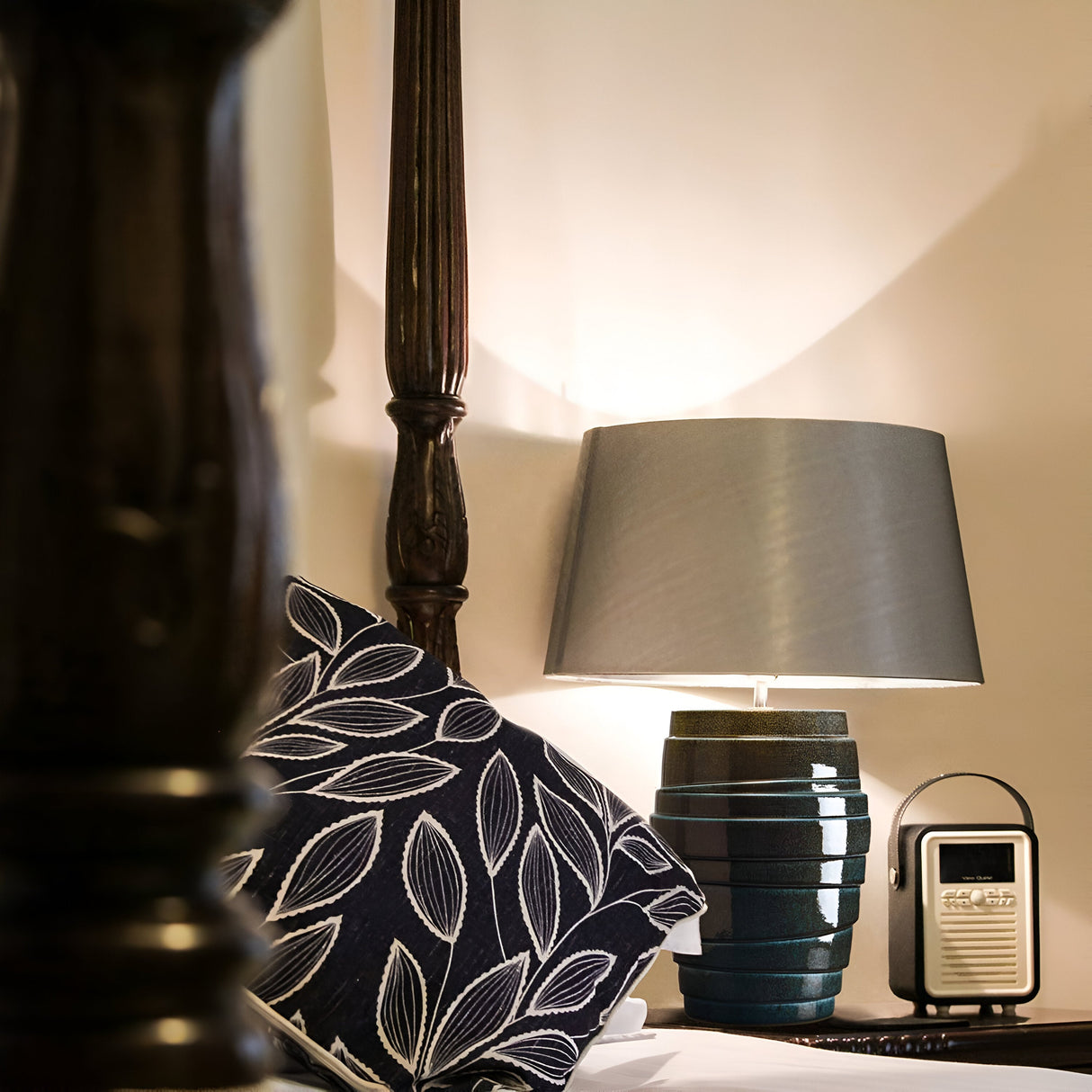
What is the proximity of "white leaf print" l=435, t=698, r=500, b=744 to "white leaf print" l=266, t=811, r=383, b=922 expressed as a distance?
0.11 metres

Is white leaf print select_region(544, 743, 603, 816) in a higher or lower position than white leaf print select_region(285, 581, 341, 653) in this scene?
lower

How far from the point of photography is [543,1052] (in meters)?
0.93

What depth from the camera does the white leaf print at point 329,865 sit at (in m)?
0.90

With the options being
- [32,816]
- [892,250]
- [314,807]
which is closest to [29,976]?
[32,816]

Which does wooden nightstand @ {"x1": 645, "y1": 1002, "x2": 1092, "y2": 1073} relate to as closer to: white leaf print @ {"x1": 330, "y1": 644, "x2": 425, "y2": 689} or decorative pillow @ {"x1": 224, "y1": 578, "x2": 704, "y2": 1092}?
decorative pillow @ {"x1": 224, "y1": 578, "x2": 704, "y2": 1092}

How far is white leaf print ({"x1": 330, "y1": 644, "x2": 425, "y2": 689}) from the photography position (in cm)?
107

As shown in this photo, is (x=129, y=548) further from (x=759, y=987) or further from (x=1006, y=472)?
(x=1006, y=472)

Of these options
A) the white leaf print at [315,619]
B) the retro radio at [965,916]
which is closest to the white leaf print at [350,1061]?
the white leaf print at [315,619]

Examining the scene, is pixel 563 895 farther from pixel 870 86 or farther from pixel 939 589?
pixel 870 86

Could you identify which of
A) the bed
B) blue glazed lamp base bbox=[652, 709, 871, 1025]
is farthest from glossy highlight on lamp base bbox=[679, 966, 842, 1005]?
the bed

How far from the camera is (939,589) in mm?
1546

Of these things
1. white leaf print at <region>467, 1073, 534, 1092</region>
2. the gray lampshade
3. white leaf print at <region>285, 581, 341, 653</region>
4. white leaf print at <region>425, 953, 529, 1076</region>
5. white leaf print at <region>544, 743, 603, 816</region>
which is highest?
the gray lampshade

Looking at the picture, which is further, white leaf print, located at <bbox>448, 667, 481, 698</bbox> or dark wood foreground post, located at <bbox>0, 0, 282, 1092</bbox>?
white leaf print, located at <bbox>448, 667, 481, 698</bbox>

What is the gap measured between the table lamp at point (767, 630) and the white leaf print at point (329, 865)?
574 millimetres
